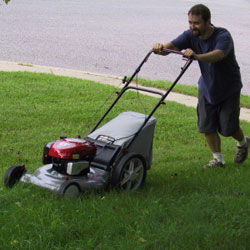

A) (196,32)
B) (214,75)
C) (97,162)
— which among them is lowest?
(97,162)

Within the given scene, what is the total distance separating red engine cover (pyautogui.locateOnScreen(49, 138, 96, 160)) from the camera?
3.98 m

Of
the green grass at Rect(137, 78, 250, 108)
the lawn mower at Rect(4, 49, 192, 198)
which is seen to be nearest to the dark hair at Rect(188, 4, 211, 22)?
the lawn mower at Rect(4, 49, 192, 198)

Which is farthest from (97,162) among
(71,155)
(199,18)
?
(199,18)

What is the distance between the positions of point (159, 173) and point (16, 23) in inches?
341

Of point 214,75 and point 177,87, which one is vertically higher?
point 214,75

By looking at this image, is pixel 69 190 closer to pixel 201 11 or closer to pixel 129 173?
pixel 129 173

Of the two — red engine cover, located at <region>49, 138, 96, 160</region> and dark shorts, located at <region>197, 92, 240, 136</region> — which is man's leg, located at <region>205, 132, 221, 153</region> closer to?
dark shorts, located at <region>197, 92, 240, 136</region>

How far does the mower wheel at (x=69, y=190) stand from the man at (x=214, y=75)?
1.42m

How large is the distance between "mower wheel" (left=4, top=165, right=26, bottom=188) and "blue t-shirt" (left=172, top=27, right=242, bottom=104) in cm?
186

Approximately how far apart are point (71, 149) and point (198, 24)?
1595 millimetres

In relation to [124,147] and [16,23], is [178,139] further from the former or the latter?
[16,23]

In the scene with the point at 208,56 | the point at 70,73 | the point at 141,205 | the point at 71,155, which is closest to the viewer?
the point at 141,205

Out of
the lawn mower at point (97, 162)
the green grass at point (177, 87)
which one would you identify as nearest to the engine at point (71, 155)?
the lawn mower at point (97, 162)

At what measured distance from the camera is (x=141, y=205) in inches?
152
